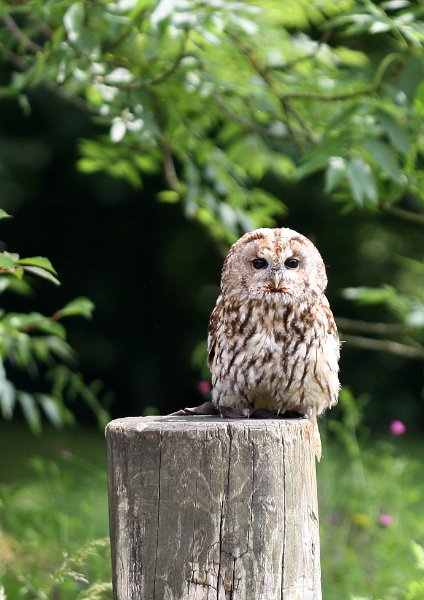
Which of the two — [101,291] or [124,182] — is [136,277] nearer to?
[101,291]

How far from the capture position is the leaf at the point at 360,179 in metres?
3.30

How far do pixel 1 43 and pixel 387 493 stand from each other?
8.59 feet

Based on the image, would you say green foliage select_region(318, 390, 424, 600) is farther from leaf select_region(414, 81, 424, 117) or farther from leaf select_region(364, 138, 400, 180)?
leaf select_region(414, 81, 424, 117)

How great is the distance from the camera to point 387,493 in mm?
4848

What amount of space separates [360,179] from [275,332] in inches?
28.0

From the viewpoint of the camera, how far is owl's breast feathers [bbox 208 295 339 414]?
290 centimetres

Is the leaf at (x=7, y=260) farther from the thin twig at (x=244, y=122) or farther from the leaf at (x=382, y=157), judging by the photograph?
the thin twig at (x=244, y=122)

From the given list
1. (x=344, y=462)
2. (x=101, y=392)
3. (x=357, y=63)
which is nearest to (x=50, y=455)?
(x=101, y=392)

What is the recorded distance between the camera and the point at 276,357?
114 inches

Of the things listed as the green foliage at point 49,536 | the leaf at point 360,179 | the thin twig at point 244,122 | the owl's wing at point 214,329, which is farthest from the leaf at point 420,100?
the green foliage at point 49,536

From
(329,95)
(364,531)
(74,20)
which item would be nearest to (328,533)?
(364,531)

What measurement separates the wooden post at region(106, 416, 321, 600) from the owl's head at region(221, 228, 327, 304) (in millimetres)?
704

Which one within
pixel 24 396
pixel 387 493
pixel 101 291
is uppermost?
pixel 24 396

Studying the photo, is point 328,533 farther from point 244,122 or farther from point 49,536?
point 244,122
